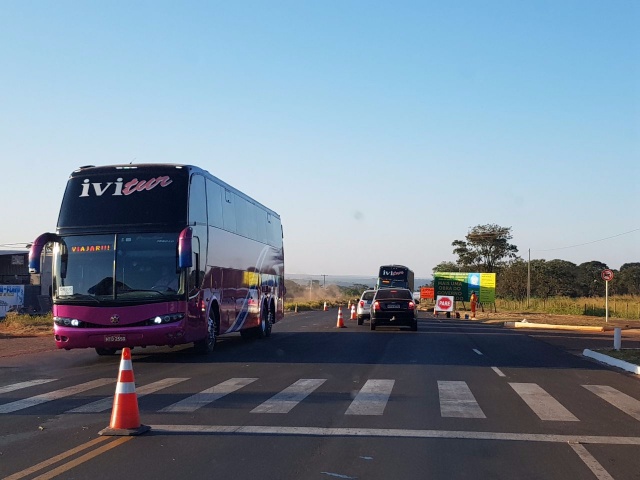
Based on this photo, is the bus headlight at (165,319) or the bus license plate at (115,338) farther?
the bus headlight at (165,319)

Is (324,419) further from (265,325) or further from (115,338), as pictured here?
(265,325)

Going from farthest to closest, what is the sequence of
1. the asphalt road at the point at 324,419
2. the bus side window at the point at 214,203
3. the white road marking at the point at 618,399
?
the bus side window at the point at 214,203 < the white road marking at the point at 618,399 < the asphalt road at the point at 324,419

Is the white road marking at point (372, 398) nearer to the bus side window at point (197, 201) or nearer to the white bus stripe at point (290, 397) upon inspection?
the white bus stripe at point (290, 397)

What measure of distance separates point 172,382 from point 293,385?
7.00 ft

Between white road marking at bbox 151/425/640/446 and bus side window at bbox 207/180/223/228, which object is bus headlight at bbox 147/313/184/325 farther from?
white road marking at bbox 151/425/640/446

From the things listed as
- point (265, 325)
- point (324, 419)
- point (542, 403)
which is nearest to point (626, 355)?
point (542, 403)

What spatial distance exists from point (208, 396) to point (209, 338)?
6.91 metres

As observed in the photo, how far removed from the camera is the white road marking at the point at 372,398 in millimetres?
9953

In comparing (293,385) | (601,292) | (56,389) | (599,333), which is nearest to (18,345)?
(56,389)

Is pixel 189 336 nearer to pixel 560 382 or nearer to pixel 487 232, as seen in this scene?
pixel 560 382

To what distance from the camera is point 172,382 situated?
12.8 meters

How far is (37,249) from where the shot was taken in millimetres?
14844

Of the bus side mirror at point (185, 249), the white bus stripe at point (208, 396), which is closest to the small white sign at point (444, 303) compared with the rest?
the bus side mirror at point (185, 249)

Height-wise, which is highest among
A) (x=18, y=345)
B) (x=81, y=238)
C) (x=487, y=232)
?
(x=487, y=232)
